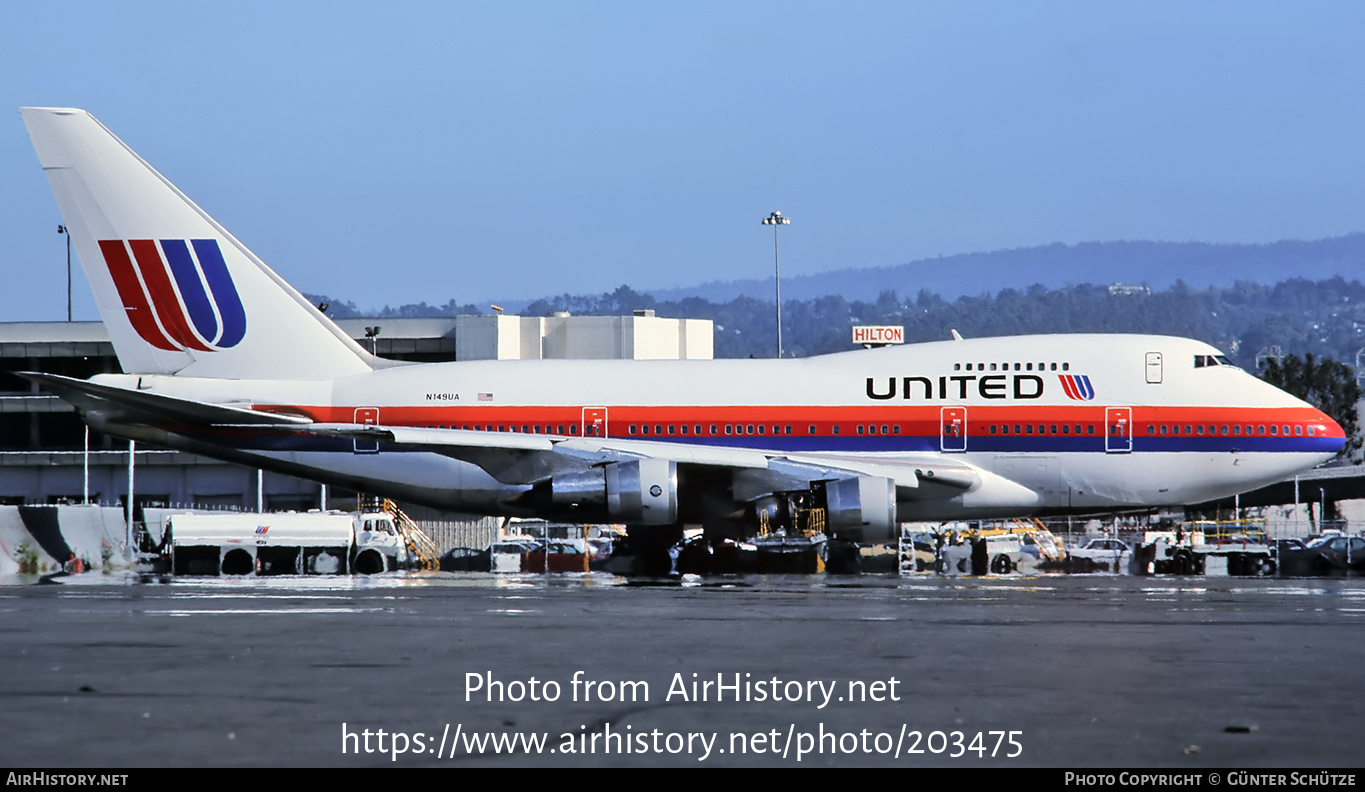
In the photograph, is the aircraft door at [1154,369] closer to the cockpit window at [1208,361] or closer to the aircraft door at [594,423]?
the cockpit window at [1208,361]

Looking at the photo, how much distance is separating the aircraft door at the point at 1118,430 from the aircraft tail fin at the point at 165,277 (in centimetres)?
1664

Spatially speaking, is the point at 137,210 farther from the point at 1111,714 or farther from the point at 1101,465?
the point at 1111,714

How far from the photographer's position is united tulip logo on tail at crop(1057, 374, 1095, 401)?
30.5 m

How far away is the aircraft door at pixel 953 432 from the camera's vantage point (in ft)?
98.8

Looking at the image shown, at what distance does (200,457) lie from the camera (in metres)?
77.7

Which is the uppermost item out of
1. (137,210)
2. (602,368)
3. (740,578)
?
(137,210)

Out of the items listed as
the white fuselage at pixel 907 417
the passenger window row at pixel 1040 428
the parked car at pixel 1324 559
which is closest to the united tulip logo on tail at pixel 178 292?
the white fuselage at pixel 907 417

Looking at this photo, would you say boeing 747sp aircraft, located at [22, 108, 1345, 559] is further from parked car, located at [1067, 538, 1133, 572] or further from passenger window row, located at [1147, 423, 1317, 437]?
parked car, located at [1067, 538, 1133, 572]

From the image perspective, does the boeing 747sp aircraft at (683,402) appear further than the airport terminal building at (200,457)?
No

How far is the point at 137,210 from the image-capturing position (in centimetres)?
3047

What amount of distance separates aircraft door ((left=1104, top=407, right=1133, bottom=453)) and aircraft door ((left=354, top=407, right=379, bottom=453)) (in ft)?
51.3
